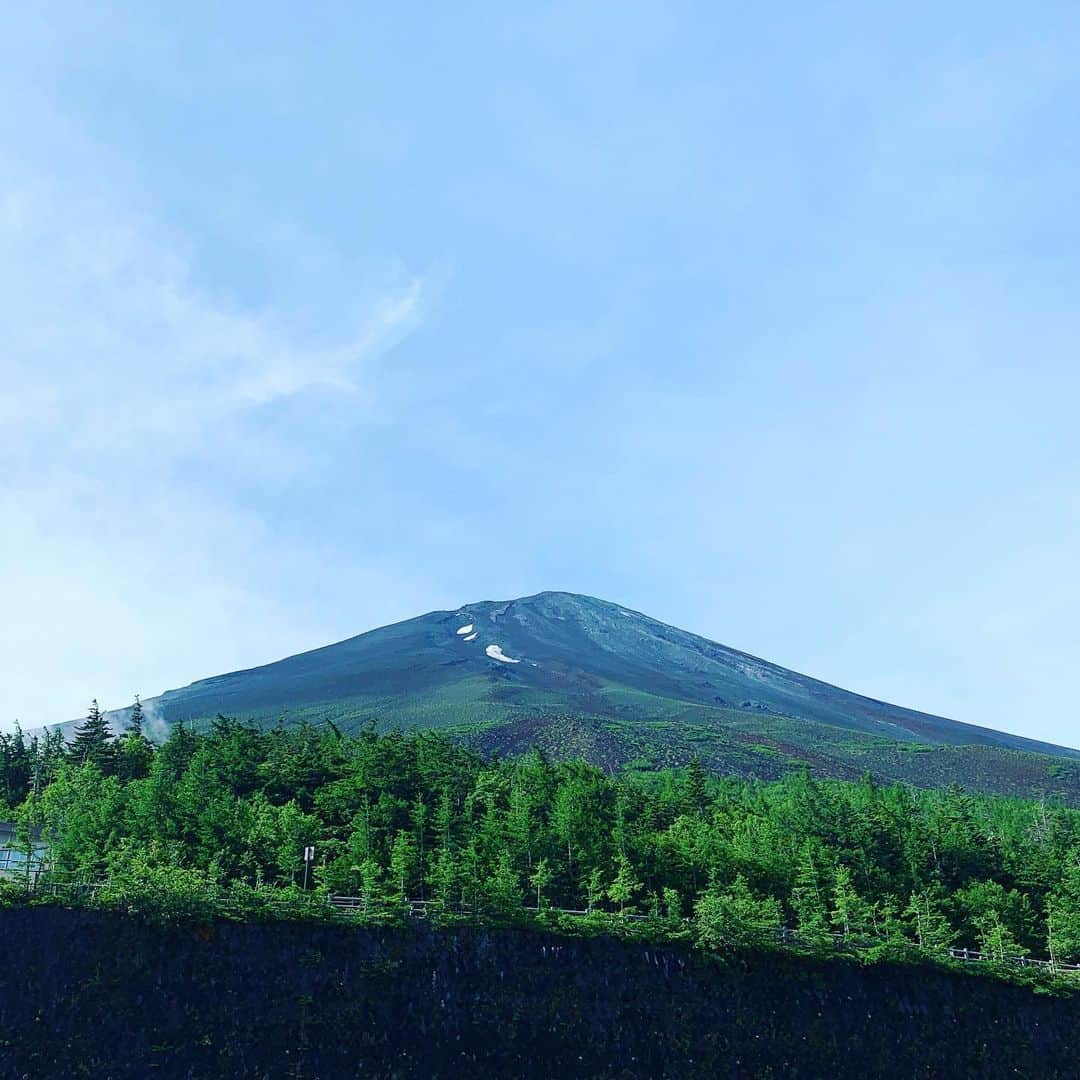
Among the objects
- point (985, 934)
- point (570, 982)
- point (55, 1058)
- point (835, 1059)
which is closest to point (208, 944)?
point (55, 1058)

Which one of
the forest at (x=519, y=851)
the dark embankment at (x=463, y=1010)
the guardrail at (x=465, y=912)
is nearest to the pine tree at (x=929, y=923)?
the forest at (x=519, y=851)

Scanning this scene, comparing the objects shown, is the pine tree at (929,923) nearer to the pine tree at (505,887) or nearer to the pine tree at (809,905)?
the pine tree at (809,905)

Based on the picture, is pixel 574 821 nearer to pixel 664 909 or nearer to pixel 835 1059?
pixel 664 909

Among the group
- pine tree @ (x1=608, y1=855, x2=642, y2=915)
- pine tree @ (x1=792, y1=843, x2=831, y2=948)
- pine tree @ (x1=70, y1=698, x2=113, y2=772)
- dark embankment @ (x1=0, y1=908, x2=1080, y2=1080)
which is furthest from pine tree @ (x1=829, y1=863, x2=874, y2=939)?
pine tree @ (x1=70, y1=698, x2=113, y2=772)

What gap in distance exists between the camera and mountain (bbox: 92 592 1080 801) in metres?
118

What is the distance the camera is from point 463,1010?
32.5 metres

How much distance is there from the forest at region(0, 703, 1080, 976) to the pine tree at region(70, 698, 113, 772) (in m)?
0.33

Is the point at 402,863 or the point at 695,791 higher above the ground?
the point at 695,791

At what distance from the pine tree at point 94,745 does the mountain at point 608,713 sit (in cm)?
4501

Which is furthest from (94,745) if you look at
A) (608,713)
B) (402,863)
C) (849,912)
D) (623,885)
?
(608,713)

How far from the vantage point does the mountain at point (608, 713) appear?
11781cm

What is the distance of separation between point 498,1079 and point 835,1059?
13306 mm

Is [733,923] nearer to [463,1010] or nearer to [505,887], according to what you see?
[505,887]

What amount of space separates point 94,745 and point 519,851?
33.6 metres
